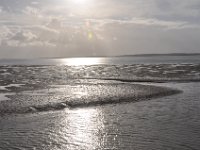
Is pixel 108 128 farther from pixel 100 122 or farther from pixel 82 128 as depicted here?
pixel 100 122

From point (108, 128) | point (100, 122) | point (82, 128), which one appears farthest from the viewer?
point (100, 122)

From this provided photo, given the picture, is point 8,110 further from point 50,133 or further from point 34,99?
point 50,133

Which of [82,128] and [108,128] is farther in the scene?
[82,128]

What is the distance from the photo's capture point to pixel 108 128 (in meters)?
18.8

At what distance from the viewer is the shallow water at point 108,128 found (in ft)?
51.4

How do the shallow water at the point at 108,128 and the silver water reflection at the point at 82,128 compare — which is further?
the silver water reflection at the point at 82,128

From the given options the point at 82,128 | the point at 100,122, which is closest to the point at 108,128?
the point at 82,128

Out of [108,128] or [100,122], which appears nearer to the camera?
[108,128]

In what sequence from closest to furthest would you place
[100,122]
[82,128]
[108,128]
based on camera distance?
[108,128] < [82,128] < [100,122]

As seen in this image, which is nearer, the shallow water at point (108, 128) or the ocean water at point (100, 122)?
the shallow water at point (108, 128)

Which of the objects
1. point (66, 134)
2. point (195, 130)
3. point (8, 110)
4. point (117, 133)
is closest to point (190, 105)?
point (195, 130)

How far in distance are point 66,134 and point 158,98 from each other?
15210 mm

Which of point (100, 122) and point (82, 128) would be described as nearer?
point (82, 128)

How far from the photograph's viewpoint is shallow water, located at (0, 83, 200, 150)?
51.4 ft
